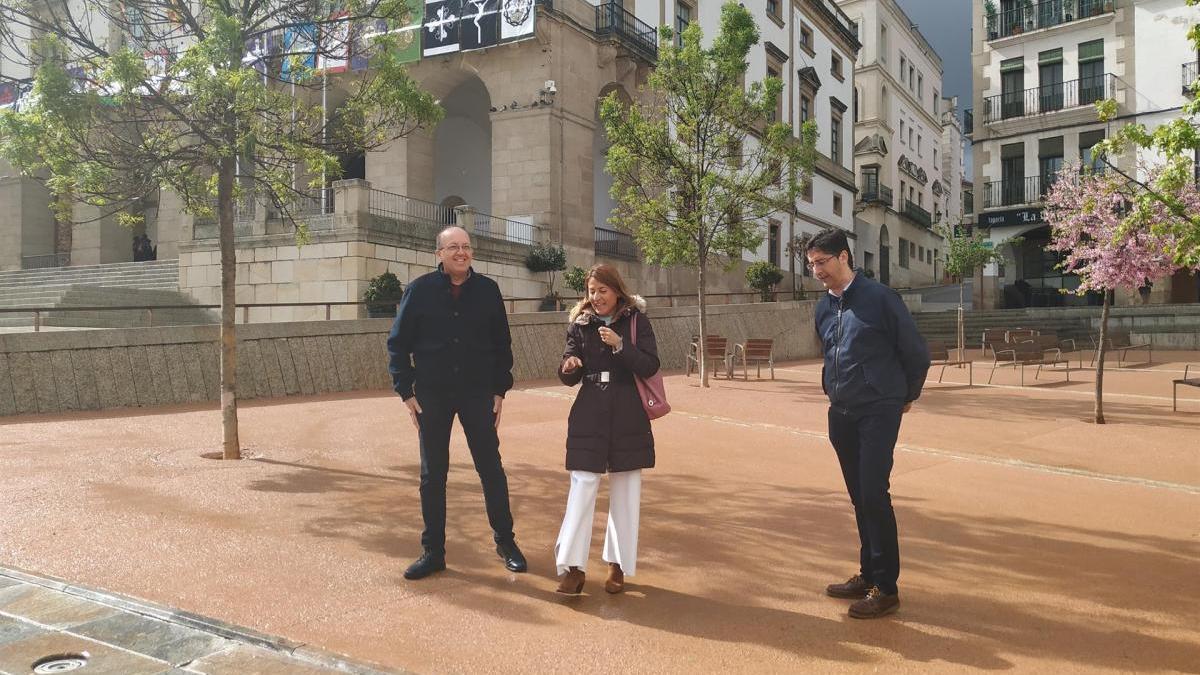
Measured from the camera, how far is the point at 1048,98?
1342 inches

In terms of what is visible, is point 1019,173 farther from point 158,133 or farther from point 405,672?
point 405,672

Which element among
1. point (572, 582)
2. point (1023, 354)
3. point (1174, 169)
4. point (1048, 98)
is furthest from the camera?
point (1048, 98)

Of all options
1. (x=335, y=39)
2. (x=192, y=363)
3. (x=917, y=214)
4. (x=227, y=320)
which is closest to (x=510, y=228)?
(x=192, y=363)

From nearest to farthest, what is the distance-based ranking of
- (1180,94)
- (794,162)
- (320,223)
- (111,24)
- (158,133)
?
(158,133)
(111,24)
(794,162)
(320,223)
(1180,94)

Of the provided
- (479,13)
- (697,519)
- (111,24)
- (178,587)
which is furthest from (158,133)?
(479,13)

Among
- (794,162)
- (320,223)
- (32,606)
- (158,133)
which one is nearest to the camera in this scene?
(32,606)

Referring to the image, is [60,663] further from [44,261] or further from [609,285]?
[44,261]

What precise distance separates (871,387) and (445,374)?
7.23 ft

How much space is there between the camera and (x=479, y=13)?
2447 cm

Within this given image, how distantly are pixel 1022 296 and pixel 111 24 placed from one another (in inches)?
1380

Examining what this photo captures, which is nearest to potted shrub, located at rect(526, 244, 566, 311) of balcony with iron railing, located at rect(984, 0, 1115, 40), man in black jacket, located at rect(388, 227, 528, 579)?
man in black jacket, located at rect(388, 227, 528, 579)

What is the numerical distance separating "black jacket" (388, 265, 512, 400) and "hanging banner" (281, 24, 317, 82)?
5.37 m

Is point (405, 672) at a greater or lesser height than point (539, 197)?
lesser

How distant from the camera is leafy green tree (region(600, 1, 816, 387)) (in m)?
16.0
